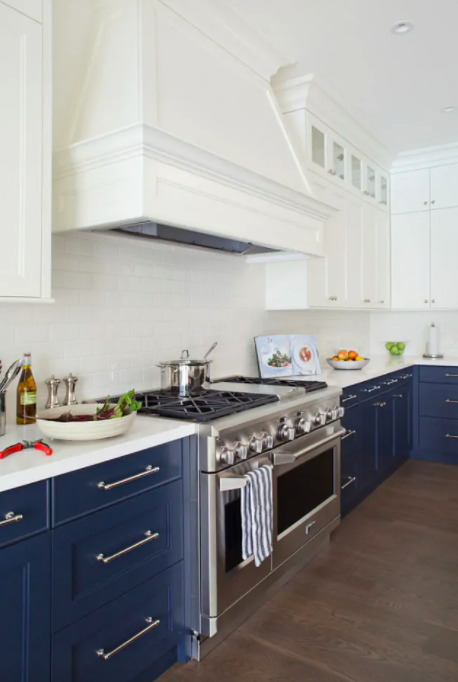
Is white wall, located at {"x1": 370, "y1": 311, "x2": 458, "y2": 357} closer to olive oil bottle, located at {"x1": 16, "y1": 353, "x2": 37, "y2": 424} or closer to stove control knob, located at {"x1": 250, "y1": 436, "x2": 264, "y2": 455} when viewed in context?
stove control knob, located at {"x1": 250, "y1": 436, "x2": 264, "y2": 455}

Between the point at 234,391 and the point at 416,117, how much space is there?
105 inches

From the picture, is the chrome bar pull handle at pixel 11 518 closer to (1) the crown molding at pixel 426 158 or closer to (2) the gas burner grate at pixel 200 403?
(2) the gas burner grate at pixel 200 403

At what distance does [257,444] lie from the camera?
7.29 feet

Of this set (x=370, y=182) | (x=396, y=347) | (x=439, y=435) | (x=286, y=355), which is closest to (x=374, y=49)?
(x=370, y=182)

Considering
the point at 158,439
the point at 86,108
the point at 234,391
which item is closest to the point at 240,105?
the point at 86,108

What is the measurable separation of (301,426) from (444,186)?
3317mm

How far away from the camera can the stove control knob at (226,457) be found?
201 cm

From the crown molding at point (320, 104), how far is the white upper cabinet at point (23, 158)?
1949 mm

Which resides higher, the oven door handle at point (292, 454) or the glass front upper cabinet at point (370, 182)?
the glass front upper cabinet at point (370, 182)

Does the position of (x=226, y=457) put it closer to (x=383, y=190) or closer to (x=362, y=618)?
(x=362, y=618)

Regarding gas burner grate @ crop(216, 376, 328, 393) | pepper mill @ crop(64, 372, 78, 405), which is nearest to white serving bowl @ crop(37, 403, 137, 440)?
pepper mill @ crop(64, 372, 78, 405)

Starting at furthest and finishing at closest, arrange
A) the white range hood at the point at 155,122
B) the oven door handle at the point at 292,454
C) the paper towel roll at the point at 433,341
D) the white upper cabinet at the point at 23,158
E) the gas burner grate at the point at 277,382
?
the paper towel roll at the point at 433,341, the gas burner grate at the point at 277,382, the oven door handle at the point at 292,454, the white range hood at the point at 155,122, the white upper cabinet at the point at 23,158

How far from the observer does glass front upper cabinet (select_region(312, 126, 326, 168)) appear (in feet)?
11.4

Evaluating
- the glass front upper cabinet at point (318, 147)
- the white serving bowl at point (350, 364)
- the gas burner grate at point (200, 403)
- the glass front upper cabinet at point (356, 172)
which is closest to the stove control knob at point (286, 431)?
the gas burner grate at point (200, 403)
